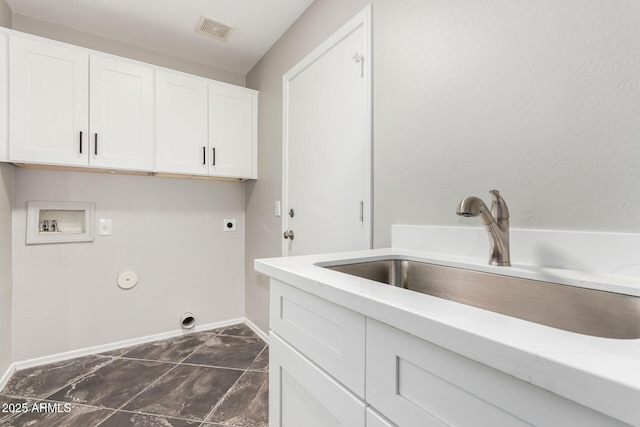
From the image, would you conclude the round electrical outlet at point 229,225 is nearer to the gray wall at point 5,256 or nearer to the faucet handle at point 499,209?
the gray wall at point 5,256

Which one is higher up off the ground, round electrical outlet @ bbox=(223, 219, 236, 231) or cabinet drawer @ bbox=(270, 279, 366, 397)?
round electrical outlet @ bbox=(223, 219, 236, 231)

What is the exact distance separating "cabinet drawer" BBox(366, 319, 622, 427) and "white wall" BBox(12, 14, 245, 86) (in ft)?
9.13

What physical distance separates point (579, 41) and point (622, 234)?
1.72 ft

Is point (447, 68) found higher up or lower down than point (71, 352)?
higher up

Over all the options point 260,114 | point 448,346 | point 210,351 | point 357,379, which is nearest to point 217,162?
point 260,114

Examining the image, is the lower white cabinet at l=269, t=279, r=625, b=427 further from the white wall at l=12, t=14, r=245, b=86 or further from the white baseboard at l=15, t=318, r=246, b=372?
the white wall at l=12, t=14, r=245, b=86

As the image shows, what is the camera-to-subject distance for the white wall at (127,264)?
2.03 metres

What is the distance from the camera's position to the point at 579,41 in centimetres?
81

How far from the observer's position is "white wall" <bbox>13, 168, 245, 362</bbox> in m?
2.03

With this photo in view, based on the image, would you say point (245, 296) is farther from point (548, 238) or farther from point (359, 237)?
point (548, 238)

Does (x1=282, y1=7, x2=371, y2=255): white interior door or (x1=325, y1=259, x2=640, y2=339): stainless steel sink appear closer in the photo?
(x1=325, y1=259, x2=640, y2=339): stainless steel sink

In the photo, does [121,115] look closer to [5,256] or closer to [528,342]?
[5,256]

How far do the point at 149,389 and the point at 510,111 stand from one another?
7.30 feet

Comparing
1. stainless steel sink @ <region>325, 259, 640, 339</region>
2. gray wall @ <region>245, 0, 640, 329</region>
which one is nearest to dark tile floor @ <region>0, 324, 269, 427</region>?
stainless steel sink @ <region>325, 259, 640, 339</region>
